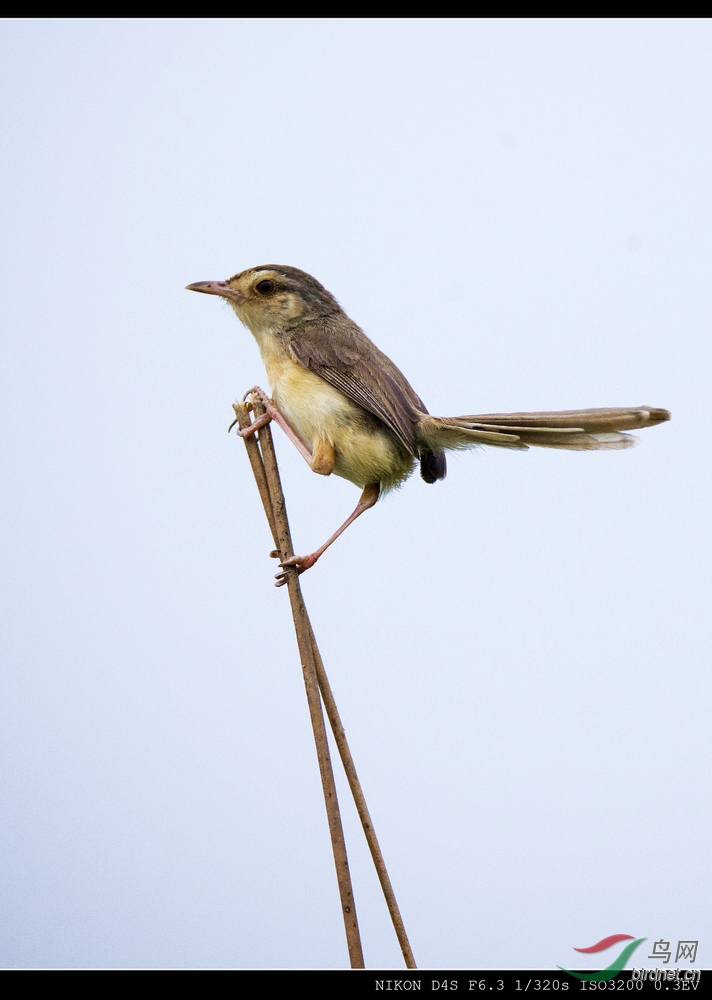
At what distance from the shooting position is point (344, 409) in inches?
122

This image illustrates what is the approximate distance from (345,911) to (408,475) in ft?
4.78

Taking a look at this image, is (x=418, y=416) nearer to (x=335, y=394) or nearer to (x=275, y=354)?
(x=335, y=394)

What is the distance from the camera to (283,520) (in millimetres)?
2857

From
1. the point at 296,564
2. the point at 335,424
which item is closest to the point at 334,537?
the point at 296,564

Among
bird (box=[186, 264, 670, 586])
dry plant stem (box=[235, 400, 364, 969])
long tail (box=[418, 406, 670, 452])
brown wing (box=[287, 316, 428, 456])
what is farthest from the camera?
brown wing (box=[287, 316, 428, 456])

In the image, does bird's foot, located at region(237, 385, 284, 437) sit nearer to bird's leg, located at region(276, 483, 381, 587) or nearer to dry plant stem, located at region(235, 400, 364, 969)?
bird's leg, located at region(276, 483, 381, 587)

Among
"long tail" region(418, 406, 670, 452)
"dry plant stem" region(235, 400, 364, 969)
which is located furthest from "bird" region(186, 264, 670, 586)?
"dry plant stem" region(235, 400, 364, 969)

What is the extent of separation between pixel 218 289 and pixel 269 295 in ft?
0.60

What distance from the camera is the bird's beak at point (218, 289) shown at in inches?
127

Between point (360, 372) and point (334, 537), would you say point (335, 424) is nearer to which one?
point (360, 372)

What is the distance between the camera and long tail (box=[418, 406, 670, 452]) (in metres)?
2.80

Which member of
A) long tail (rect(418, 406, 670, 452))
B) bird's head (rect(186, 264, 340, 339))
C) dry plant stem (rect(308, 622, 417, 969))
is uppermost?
bird's head (rect(186, 264, 340, 339))

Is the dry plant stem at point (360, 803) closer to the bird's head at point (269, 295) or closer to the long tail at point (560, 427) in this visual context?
the long tail at point (560, 427)
